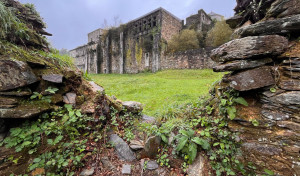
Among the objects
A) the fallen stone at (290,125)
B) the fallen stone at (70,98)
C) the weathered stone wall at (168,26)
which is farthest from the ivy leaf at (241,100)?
the weathered stone wall at (168,26)

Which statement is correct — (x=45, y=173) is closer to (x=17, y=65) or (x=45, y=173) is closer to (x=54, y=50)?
(x=17, y=65)

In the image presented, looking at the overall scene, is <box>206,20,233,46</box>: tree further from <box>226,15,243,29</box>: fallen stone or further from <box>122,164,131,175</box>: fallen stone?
<box>122,164,131,175</box>: fallen stone

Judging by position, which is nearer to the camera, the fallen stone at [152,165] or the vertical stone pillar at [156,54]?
the fallen stone at [152,165]

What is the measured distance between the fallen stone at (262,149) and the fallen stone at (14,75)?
373 cm

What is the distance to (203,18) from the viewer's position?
2012 centimetres

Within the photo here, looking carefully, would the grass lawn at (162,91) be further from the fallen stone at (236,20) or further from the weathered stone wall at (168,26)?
the weathered stone wall at (168,26)

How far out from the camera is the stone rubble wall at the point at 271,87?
5.43 feet

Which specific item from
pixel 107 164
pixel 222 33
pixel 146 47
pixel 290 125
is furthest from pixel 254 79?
pixel 146 47

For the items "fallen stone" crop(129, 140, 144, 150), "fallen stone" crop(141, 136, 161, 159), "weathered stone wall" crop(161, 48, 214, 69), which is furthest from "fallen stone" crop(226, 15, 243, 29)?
"weathered stone wall" crop(161, 48, 214, 69)

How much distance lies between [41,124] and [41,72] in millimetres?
1049

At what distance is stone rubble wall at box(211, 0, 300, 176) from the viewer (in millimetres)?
1656

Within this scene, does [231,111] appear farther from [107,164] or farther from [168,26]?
[168,26]

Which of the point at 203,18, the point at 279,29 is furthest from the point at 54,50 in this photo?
the point at 203,18

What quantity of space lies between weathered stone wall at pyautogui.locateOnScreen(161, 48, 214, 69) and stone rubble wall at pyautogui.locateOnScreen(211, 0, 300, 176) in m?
Result: 12.8
